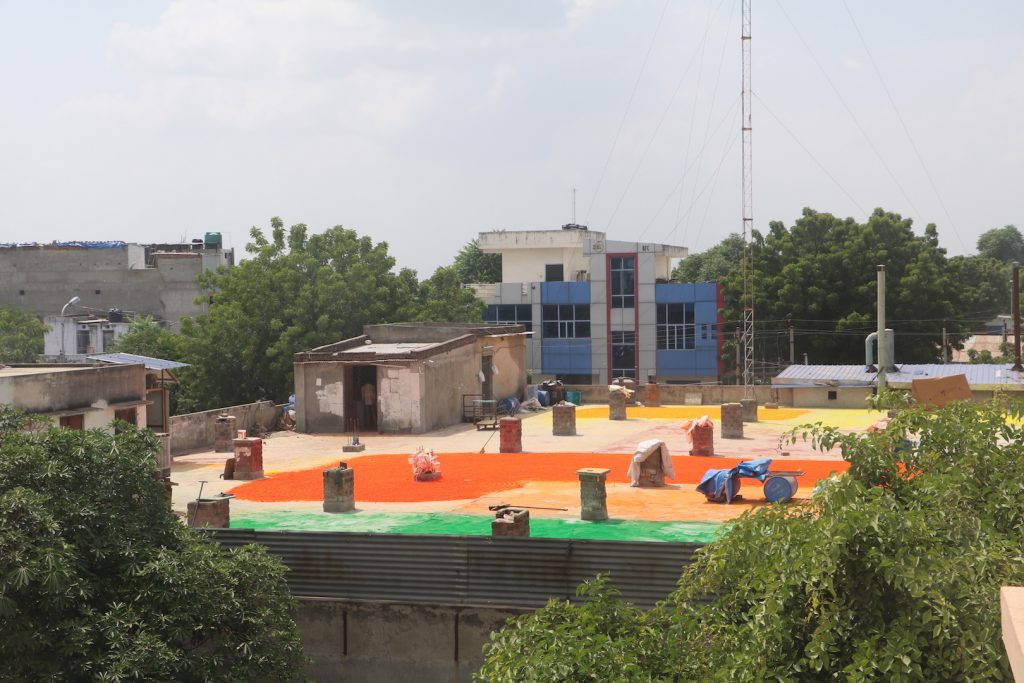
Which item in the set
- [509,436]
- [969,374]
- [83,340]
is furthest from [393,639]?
[83,340]

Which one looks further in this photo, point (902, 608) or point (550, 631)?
point (550, 631)

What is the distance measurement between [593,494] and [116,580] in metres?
11.1

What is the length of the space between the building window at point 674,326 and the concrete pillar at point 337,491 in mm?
47527

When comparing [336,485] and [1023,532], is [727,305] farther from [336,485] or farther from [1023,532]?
[1023,532]

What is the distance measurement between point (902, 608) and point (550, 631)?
3.08 meters

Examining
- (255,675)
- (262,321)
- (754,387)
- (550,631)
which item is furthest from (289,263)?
(550,631)

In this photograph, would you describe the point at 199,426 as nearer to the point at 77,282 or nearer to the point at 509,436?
the point at 509,436

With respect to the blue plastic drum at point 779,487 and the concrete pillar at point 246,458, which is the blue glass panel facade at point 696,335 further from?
the blue plastic drum at point 779,487

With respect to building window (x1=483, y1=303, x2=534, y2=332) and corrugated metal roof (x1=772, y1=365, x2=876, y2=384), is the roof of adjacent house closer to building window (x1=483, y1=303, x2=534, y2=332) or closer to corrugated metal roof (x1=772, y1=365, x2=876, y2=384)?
corrugated metal roof (x1=772, y1=365, x2=876, y2=384)

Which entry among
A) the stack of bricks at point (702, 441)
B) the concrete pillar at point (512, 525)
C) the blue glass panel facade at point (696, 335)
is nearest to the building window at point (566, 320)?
the blue glass panel facade at point (696, 335)

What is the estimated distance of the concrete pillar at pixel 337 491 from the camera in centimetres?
2411

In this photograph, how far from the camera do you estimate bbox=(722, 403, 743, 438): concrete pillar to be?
3497 centimetres

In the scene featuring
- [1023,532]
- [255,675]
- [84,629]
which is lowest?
[255,675]

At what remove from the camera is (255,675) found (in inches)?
531
